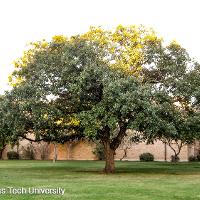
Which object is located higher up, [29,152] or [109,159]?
[29,152]

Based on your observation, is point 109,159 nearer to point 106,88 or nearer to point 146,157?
point 106,88

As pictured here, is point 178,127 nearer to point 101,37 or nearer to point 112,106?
point 112,106

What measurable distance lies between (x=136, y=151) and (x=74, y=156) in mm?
7840

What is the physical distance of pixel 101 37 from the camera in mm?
28953

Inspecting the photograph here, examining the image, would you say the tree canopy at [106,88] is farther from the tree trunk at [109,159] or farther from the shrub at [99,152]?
the shrub at [99,152]

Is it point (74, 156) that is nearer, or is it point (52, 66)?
point (52, 66)

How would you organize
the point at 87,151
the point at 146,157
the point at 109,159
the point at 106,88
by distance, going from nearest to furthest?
the point at 106,88, the point at 109,159, the point at 146,157, the point at 87,151

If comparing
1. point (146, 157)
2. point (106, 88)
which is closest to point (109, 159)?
point (106, 88)

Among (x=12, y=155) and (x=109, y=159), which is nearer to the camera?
(x=109, y=159)

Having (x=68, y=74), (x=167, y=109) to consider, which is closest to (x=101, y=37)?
(x=68, y=74)

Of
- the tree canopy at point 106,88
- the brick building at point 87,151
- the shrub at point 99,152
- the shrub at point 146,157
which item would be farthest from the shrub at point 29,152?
the tree canopy at point 106,88

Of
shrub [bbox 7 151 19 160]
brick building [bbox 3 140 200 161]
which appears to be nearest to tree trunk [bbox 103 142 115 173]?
brick building [bbox 3 140 200 161]

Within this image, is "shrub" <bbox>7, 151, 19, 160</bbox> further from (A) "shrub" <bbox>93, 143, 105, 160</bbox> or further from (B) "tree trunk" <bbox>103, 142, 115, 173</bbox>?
(B) "tree trunk" <bbox>103, 142, 115, 173</bbox>

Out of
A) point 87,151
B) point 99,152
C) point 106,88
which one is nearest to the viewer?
point 106,88
